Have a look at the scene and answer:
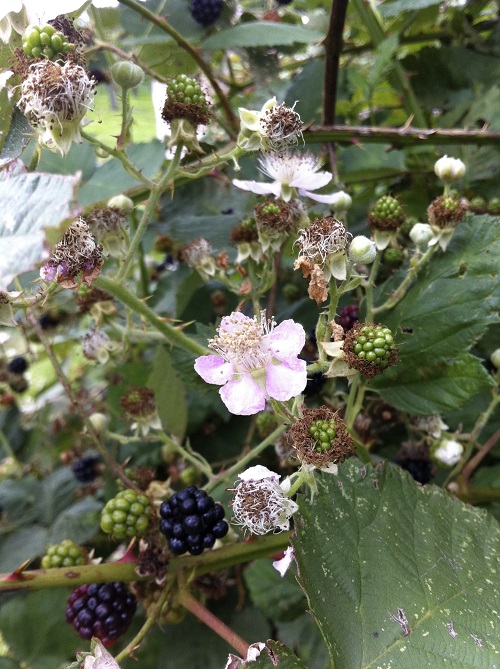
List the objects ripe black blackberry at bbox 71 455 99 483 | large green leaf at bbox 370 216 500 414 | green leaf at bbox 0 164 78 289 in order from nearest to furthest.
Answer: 1. green leaf at bbox 0 164 78 289
2. large green leaf at bbox 370 216 500 414
3. ripe black blackberry at bbox 71 455 99 483

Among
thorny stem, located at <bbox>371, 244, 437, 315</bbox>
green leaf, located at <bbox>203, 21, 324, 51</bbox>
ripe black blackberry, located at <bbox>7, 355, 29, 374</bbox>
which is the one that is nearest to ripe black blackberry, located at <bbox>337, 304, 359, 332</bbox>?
thorny stem, located at <bbox>371, 244, 437, 315</bbox>

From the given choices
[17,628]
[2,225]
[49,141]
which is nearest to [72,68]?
[49,141]

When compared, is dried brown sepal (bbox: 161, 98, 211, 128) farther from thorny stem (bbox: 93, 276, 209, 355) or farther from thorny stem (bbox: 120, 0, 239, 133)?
thorny stem (bbox: 120, 0, 239, 133)

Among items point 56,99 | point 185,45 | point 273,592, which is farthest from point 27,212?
point 273,592

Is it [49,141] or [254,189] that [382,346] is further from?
[49,141]

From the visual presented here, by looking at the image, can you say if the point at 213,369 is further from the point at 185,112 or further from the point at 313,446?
the point at 185,112
